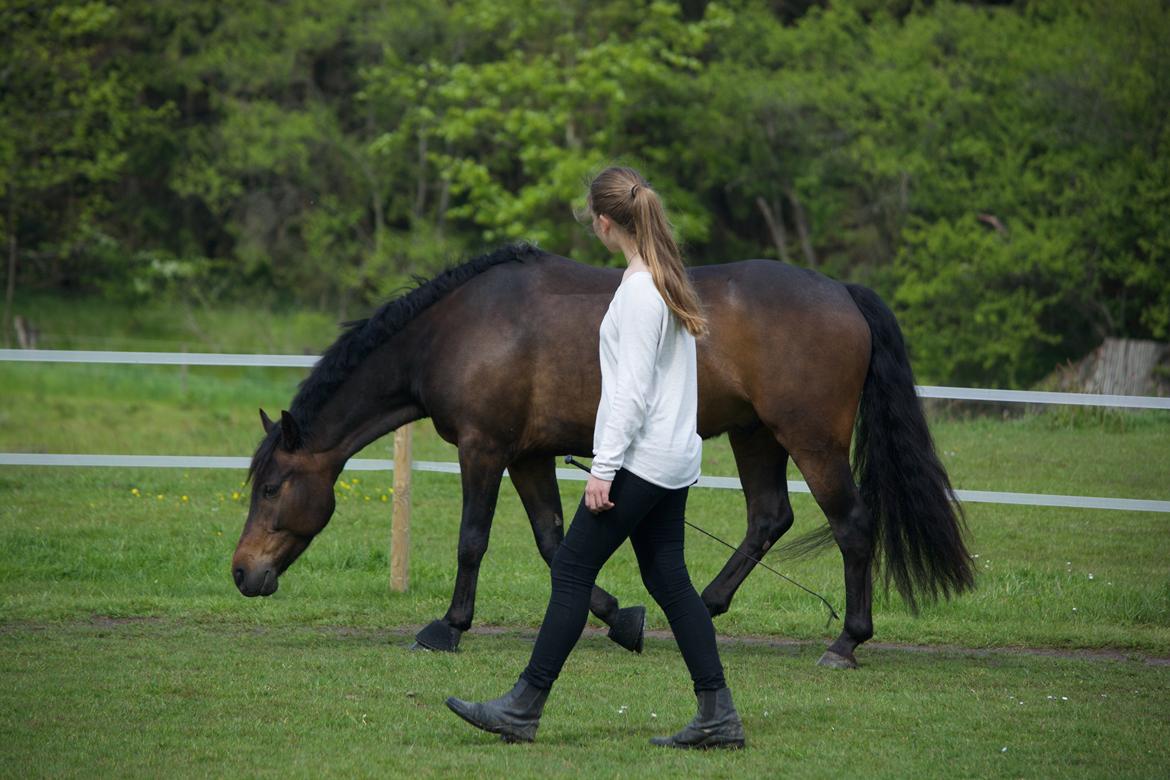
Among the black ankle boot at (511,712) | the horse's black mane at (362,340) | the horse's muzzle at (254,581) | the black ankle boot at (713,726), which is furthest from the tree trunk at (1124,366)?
the black ankle boot at (511,712)

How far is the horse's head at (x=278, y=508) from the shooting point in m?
6.87

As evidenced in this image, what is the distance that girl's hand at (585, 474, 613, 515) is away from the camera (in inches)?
178

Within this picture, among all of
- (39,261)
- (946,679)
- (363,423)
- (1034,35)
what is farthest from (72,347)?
(946,679)

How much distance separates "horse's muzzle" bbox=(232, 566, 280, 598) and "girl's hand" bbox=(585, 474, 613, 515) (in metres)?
2.84

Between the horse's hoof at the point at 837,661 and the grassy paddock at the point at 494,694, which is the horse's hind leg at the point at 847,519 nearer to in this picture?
the horse's hoof at the point at 837,661

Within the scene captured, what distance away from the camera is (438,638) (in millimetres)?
6773

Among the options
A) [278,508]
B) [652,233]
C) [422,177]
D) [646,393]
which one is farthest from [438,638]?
[422,177]

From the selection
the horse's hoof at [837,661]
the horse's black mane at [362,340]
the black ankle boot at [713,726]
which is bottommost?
the horse's hoof at [837,661]

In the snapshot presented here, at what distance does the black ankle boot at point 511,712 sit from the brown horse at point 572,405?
188 cm

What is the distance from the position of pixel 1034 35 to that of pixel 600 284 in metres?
24.4

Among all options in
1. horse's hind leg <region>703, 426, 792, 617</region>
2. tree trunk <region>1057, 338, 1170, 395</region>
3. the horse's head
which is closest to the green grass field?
the horse's head

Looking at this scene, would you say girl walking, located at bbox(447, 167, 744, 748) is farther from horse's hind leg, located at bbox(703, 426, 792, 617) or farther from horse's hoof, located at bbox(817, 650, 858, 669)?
horse's hind leg, located at bbox(703, 426, 792, 617)

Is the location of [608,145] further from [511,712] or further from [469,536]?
[511,712]

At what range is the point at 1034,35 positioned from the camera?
28469 millimetres
